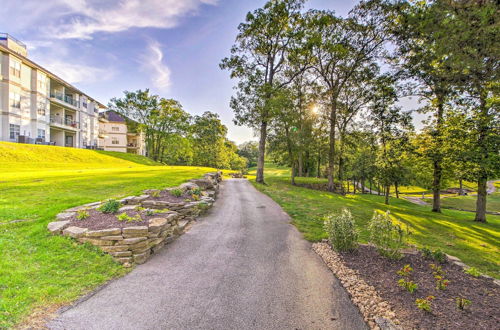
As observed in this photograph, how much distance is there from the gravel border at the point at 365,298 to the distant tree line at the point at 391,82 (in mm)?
5790

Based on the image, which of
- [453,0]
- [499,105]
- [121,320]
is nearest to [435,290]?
[121,320]

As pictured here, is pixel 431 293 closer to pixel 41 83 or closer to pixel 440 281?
pixel 440 281

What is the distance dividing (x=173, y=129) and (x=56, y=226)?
4197 cm

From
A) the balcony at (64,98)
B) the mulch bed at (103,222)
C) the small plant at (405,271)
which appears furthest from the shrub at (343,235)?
the balcony at (64,98)

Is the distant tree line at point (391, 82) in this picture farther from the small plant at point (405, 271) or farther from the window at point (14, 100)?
the window at point (14, 100)

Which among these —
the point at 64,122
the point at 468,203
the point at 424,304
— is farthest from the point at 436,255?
the point at 64,122

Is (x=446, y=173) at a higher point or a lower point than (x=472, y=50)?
lower

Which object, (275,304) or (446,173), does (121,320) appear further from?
(446,173)

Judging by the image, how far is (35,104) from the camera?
2736 centimetres

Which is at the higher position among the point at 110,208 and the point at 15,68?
the point at 15,68

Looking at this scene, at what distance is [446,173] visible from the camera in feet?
51.3

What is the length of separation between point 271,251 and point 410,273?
122 inches

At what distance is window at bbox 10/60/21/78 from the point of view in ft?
79.3

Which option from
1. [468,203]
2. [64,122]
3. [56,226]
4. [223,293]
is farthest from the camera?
[64,122]
